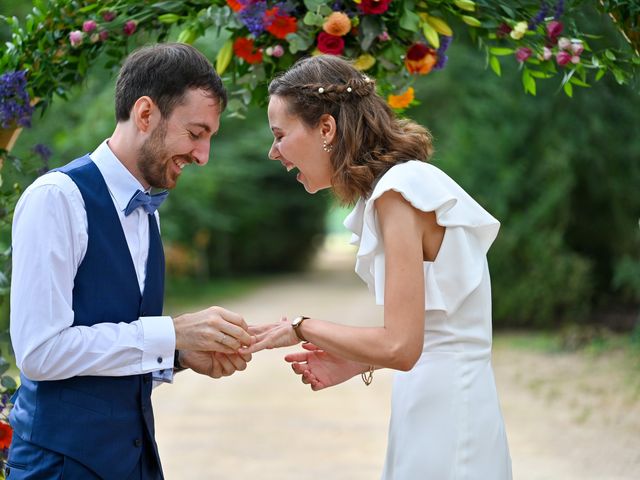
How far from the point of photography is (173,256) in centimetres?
1980

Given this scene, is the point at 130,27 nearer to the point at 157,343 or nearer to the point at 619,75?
the point at 157,343

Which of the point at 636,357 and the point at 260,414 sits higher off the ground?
the point at 260,414

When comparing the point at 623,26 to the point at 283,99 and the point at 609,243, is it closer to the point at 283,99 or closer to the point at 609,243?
the point at 283,99

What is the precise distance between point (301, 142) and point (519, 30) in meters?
1.23

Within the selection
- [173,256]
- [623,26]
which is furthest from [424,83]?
[623,26]

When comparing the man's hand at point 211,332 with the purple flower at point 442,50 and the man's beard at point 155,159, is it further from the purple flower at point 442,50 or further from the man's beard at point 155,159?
the purple flower at point 442,50

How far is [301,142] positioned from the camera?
2.58 metres

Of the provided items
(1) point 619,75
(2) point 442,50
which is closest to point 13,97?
(2) point 442,50

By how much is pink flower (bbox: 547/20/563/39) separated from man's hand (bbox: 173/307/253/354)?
169 centimetres

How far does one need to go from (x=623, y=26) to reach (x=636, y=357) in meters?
8.35

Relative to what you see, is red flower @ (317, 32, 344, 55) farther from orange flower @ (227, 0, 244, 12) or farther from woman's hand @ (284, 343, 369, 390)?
woman's hand @ (284, 343, 369, 390)

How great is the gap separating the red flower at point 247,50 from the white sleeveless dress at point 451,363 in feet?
4.45

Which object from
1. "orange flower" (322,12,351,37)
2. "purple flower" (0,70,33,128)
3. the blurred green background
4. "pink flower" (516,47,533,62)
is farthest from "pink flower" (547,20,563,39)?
the blurred green background

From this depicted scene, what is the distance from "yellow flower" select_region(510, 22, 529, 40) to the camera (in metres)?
3.35
